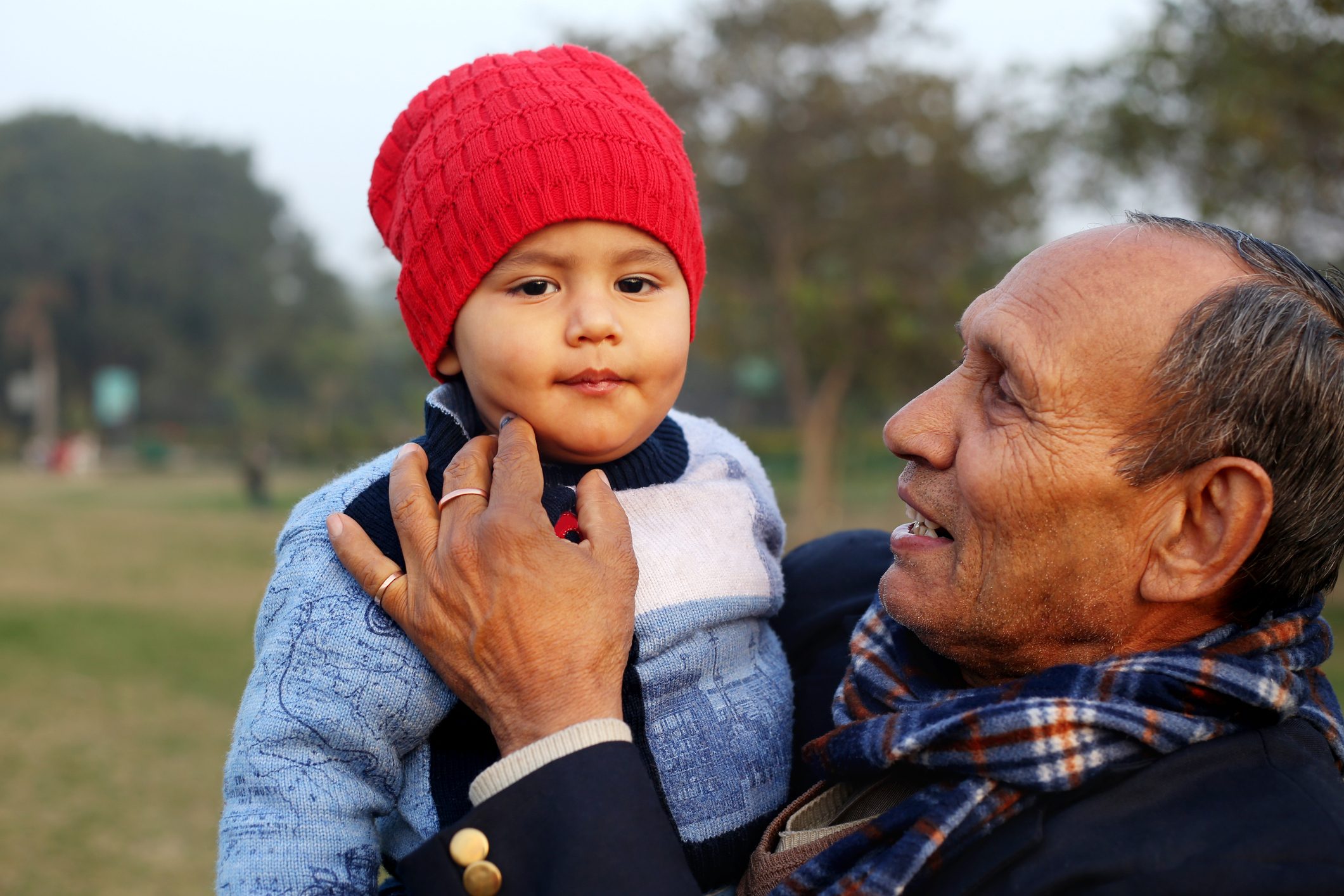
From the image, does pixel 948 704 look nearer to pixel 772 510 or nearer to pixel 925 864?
pixel 925 864

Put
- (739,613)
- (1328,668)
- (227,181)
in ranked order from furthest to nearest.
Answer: (227,181) → (1328,668) → (739,613)

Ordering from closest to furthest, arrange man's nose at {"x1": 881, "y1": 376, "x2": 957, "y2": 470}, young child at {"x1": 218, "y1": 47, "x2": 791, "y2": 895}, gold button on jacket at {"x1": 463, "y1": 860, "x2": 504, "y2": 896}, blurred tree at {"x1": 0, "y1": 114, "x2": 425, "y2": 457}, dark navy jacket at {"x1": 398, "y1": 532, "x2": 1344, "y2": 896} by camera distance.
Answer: dark navy jacket at {"x1": 398, "y1": 532, "x2": 1344, "y2": 896}
gold button on jacket at {"x1": 463, "y1": 860, "x2": 504, "y2": 896}
young child at {"x1": 218, "y1": 47, "x2": 791, "y2": 895}
man's nose at {"x1": 881, "y1": 376, "x2": 957, "y2": 470}
blurred tree at {"x1": 0, "y1": 114, "x2": 425, "y2": 457}

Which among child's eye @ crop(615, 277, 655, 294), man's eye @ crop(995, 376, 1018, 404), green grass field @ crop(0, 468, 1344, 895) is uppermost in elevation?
green grass field @ crop(0, 468, 1344, 895)

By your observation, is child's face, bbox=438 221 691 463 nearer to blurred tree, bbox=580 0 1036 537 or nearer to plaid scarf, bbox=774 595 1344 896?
plaid scarf, bbox=774 595 1344 896

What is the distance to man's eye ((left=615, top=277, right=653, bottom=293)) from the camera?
2113mm

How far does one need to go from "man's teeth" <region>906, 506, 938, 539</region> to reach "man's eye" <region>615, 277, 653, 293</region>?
635 mm

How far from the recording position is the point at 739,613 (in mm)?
2094

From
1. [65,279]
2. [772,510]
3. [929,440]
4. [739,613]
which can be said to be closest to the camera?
[929,440]

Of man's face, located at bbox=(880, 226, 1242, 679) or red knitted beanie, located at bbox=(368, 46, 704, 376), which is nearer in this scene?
man's face, located at bbox=(880, 226, 1242, 679)

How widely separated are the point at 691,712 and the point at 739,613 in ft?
0.70

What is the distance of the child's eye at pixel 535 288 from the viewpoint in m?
2.05

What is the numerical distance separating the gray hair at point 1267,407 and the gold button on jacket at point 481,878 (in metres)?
1.11

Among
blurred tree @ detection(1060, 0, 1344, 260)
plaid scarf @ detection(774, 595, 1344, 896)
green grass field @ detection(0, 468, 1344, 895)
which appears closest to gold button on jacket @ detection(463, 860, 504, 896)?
plaid scarf @ detection(774, 595, 1344, 896)

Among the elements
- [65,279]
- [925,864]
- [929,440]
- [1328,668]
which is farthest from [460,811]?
[65,279]
